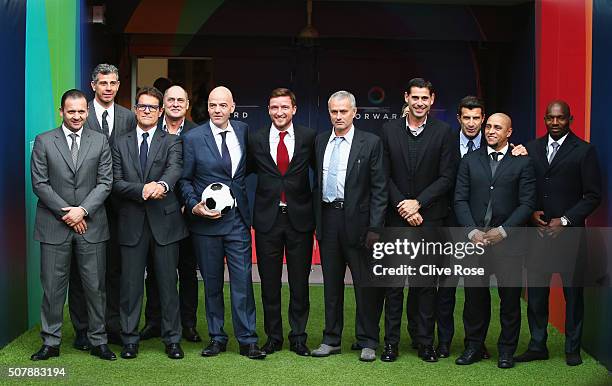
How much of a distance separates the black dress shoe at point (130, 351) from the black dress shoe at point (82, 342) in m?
0.34

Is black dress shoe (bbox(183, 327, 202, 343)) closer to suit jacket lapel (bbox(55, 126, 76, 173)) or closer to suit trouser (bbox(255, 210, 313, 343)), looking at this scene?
suit trouser (bbox(255, 210, 313, 343))

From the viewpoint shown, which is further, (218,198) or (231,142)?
(231,142)

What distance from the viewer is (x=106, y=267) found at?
670 cm

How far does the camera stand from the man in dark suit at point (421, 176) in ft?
20.7

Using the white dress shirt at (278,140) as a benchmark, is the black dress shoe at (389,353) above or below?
below

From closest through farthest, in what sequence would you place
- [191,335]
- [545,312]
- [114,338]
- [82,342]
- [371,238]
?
[371,238] → [545,312] → [82,342] → [114,338] → [191,335]

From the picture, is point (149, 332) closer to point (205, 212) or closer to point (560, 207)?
point (205, 212)

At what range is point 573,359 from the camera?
21.1ft

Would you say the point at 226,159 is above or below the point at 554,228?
above

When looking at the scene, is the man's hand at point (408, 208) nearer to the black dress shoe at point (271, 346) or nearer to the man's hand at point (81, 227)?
the black dress shoe at point (271, 346)

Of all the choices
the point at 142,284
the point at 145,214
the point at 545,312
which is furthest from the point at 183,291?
the point at 545,312

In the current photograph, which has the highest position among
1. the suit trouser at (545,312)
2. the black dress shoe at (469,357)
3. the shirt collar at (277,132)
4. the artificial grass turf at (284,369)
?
the shirt collar at (277,132)

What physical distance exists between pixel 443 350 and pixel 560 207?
1.21 meters

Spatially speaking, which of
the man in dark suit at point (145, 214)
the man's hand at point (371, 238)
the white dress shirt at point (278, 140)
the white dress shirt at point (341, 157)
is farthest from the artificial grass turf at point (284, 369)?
the white dress shirt at point (278, 140)
